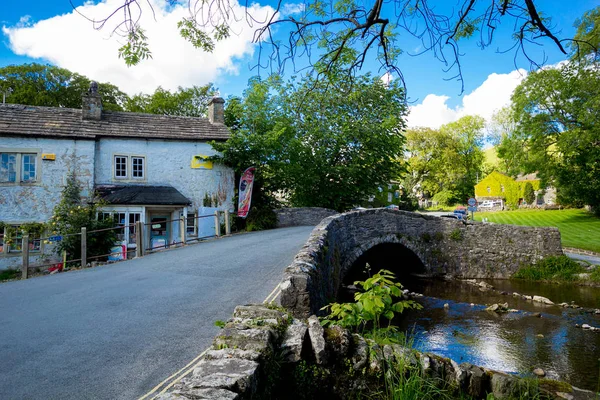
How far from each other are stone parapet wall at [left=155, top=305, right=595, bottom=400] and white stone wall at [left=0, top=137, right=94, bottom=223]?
60.5 feet

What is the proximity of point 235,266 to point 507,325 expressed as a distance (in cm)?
898

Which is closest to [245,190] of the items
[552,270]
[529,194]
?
[552,270]

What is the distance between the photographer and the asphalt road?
13.3 feet

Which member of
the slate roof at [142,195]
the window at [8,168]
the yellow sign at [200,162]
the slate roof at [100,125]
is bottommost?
the slate roof at [142,195]

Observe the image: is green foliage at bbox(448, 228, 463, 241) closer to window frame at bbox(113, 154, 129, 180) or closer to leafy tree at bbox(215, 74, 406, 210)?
leafy tree at bbox(215, 74, 406, 210)

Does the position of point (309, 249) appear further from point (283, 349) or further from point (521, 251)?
point (521, 251)

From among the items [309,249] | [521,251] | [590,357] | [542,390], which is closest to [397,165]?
[521,251]

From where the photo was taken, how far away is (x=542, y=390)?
369 centimetres

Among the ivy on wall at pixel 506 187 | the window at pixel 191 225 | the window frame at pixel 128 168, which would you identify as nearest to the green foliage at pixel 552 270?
the window at pixel 191 225

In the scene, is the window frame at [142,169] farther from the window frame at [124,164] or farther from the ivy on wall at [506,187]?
the ivy on wall at [506,187]

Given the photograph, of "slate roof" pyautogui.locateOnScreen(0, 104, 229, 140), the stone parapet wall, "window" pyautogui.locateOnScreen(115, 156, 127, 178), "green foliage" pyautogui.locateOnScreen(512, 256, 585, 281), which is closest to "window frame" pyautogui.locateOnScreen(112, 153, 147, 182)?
"window" pyautogui.locateOnScreen(115, 156, 127, 178)

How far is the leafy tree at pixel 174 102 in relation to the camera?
35.7 m

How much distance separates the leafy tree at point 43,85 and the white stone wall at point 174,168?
13827mm

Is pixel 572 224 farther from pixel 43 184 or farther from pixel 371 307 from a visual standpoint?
pixel 43 184
